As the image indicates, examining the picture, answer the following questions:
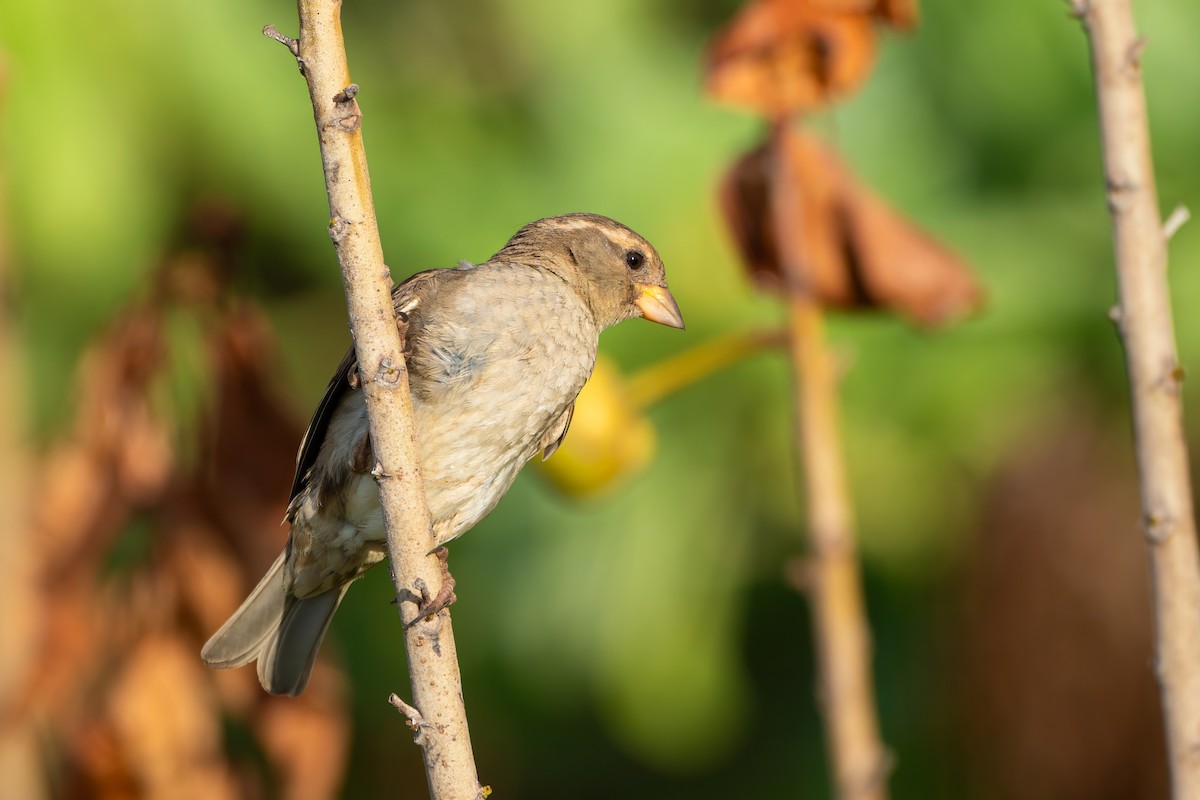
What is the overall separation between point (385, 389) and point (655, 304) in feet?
3.57

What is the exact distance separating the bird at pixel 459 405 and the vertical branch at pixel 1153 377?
0.91 meters

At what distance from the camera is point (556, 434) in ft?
8.95

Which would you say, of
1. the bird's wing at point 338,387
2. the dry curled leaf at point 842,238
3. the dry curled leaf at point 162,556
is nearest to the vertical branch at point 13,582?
the dry curled leaf at point 162,556

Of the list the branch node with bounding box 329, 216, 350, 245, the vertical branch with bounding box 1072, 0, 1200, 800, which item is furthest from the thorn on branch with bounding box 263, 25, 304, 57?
the vertical branch with bounding box 1072, 0, 1200, 800

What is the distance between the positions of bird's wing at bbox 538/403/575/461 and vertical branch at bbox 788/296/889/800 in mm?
423

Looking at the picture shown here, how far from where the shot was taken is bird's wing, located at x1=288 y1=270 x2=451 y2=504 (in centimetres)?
246

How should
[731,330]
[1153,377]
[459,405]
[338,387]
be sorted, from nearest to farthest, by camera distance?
[1153,377] < [459,405] < [338,387] < [731,330]

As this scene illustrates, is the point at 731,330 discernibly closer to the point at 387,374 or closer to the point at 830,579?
the point at 830,579

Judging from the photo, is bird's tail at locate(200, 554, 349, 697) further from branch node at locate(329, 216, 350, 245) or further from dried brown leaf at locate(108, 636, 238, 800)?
branch node at locate(329, 216, 350, 245)

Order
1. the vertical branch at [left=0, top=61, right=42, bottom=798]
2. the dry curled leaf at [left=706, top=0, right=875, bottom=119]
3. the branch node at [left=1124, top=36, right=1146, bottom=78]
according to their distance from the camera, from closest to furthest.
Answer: the branch node at [left=1124, top=36, right=1146, bottom=78] < the dry curled leaf at [left=706, top=0, right=875, bottom=119] < the vertical branch at [left=0, top=61, right=42, bottom=798]

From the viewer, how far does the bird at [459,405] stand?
8.00 feet

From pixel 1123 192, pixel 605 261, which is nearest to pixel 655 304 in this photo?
pixel 605 261

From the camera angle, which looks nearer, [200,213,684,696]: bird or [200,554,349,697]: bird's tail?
[200,213,684,696]: bird

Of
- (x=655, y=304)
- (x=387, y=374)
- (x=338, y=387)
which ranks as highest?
(x=655, y=304)
